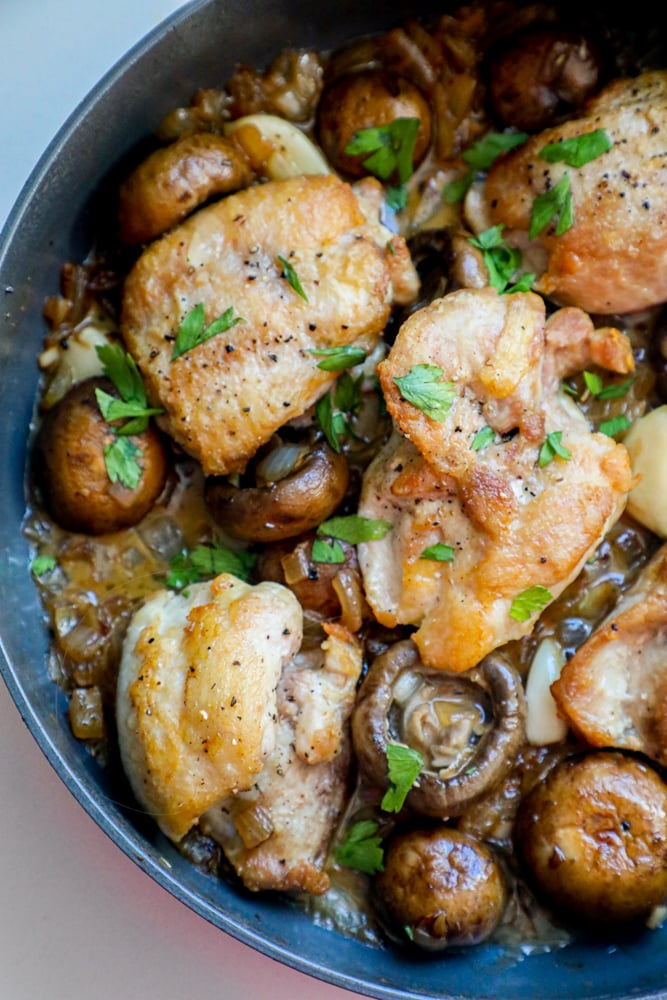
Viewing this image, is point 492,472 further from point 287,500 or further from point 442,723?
point 442,723

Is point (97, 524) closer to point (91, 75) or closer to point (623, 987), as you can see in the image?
point (91, 75)

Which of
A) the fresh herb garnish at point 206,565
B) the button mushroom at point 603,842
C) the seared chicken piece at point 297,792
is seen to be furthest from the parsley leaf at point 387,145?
the button mushroom at point 603,842

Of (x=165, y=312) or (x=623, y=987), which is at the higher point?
(x=165, y=312)

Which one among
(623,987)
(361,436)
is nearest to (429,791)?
(623,987)

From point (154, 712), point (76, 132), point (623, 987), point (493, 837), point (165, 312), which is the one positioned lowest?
point (623, 987)

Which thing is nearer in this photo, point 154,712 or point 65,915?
point 154,712

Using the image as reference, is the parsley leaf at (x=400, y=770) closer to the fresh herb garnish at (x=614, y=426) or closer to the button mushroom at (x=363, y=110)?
the fresh herb garnish at (x=614, y=426)
